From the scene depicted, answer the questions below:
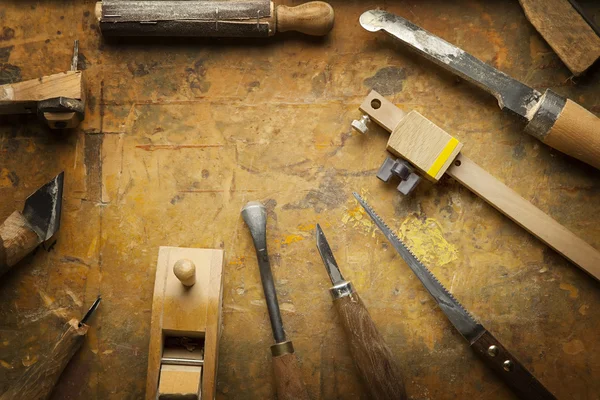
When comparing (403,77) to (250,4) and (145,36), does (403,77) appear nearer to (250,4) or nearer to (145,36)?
(250,4)

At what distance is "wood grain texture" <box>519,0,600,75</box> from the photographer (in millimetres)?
1818

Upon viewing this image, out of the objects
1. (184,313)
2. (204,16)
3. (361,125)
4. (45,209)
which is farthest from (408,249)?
(45,209)

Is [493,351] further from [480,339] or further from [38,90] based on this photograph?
[38,90]

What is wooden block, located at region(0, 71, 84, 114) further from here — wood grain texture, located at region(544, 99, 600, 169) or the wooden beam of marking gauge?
wood grain texture, located at region(544, 99, 600, 169)

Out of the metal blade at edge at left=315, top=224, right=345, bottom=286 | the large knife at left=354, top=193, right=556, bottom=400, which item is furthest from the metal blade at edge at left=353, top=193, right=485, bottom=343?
the metal blade at edge at left=315, top=224, right=345, bottom=286

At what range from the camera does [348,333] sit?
1758mm

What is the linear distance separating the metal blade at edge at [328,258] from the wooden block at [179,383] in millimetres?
431

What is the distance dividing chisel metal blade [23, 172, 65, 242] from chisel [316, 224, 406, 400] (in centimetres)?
79

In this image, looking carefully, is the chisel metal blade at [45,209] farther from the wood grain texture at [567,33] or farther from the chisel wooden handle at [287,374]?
the wood grain texture at [567,33]

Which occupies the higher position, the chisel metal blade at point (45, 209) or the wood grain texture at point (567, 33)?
the chisel metal blade at point (45, 209)

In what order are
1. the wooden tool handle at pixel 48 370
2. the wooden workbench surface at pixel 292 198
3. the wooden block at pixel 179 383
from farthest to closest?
the wooden workbench surface at pixel 292 198 → the wooden tool handle at pixel 48 370 → the wooden block at pixel 179 383

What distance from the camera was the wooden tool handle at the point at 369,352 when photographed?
5.65 ft

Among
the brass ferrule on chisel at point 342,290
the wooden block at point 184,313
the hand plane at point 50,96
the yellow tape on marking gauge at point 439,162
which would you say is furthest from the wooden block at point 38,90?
the yellow tape on marking gauge at point 439,162

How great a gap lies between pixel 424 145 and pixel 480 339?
1.78 feet
